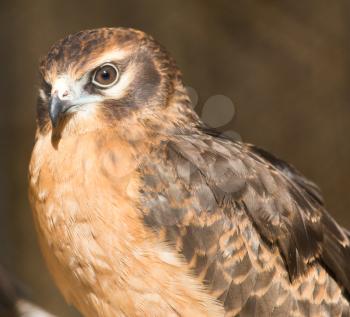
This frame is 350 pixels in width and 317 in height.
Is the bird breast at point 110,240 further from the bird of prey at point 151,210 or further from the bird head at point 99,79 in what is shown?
the bird head at point 99,79

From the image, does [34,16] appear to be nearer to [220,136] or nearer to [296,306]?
[220,136]

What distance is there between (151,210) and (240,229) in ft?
1.18

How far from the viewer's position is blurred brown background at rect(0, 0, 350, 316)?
536cm

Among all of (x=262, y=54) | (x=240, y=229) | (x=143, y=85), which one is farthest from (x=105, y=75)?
(x=262, y=54)

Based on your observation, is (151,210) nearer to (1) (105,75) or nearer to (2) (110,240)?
(2) (110,240)

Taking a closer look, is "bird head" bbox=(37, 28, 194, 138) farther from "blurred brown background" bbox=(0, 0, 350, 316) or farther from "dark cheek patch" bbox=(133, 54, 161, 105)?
"blurred brown background" bbox=(0, 0, 350, 316)

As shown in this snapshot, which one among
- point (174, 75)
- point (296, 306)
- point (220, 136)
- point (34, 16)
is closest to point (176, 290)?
point (296, 306)

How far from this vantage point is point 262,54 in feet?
17.9

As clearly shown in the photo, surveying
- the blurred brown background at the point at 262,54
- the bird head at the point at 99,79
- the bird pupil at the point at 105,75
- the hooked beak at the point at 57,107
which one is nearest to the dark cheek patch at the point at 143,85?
the bird head at the point at 99,79

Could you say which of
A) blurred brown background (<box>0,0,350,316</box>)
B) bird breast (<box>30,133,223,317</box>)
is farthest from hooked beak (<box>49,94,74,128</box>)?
blurred brown background (<box>0,0,350,316</box>)

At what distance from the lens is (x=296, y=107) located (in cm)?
550

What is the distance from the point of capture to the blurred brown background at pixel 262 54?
5359 mm

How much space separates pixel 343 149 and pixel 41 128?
116 inches

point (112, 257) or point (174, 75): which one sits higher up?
point (174, 75)
